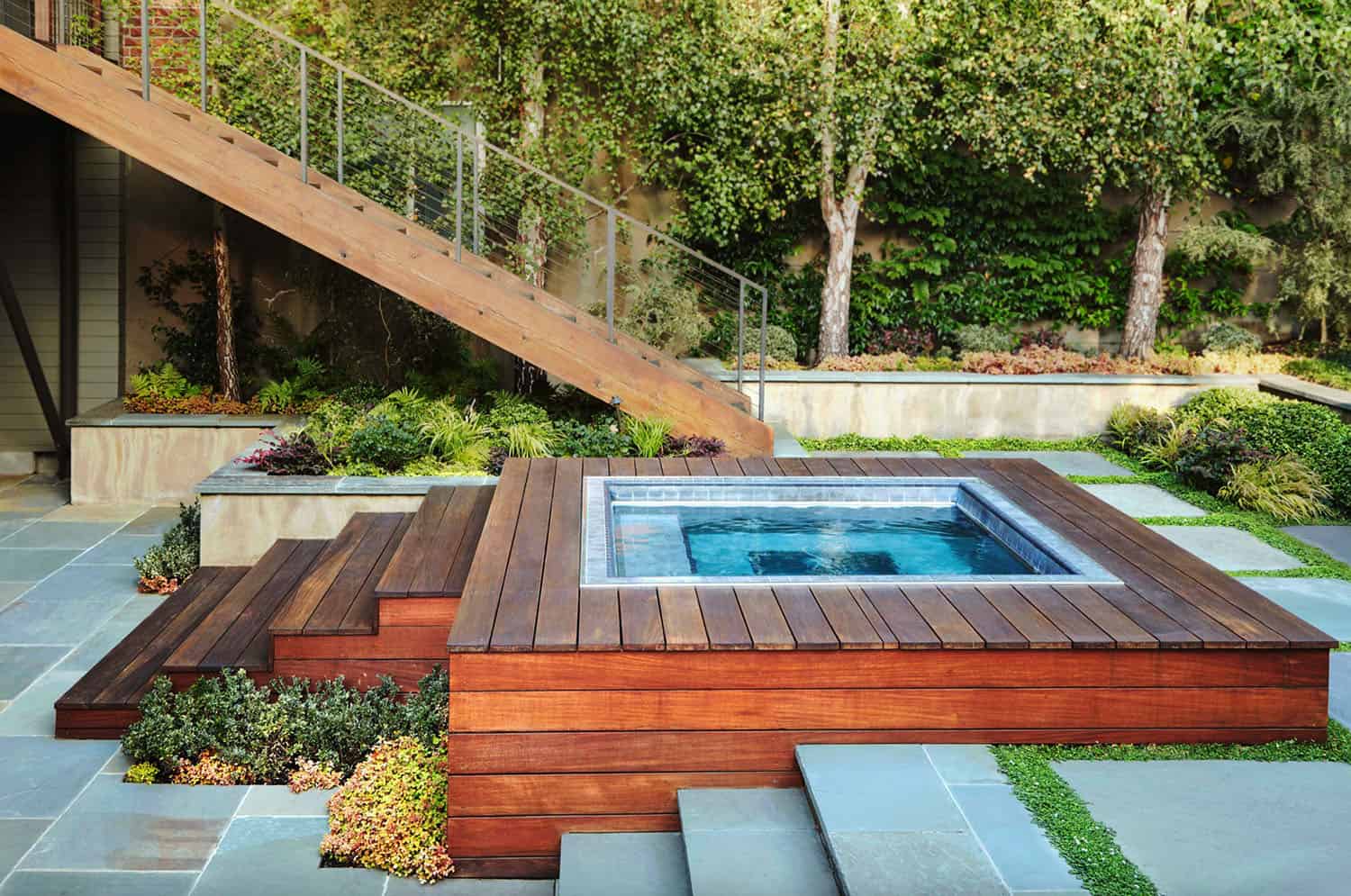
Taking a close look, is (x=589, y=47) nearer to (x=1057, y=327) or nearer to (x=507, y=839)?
(x=1057, y=327)

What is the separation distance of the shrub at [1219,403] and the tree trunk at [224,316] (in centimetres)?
712

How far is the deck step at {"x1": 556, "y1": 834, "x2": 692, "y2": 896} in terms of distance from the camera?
3.63 metres

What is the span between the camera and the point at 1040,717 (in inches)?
163

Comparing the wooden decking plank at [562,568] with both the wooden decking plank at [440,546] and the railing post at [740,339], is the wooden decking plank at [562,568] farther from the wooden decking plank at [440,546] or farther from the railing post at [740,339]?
the railing post at [740,339]

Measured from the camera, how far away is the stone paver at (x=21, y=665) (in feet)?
18.1

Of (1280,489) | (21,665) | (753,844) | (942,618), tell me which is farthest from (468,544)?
(1280,489)

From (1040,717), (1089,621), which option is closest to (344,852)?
(1040,717)

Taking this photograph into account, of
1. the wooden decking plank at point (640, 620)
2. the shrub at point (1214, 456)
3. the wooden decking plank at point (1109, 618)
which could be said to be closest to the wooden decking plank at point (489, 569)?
the wooden decking plank at point (640, 620)

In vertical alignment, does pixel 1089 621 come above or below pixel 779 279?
below

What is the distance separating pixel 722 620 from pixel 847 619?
41 cm

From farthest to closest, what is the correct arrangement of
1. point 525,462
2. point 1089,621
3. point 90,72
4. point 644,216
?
1. point 644,216
2. point 90,72
3. point 525,462
4. point 1089,621

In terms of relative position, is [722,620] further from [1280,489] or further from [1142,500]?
[1280,489]

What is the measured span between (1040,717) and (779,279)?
756 cm

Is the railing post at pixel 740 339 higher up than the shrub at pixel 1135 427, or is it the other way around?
the railing post at pixel 740 339
